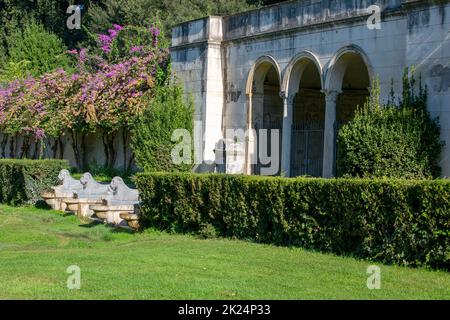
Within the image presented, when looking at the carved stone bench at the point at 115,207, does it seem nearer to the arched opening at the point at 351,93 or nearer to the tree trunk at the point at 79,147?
the arched opening at the point at 351,93

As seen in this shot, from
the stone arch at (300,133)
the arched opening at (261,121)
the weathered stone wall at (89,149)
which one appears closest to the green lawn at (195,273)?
the stone arch at (300,133)

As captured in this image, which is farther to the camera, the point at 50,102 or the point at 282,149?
the point at 50,102

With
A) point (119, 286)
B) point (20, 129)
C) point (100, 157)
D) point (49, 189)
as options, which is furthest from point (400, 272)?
point (20, 129)

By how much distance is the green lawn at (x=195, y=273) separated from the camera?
8.86 metres

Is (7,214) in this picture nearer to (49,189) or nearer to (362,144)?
(49,189)

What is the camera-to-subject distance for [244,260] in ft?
37.4

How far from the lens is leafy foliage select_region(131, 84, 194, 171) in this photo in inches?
842

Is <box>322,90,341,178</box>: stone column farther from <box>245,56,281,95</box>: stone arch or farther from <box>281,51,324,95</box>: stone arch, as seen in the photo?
<box>245,56,281,95</box>: stone arch

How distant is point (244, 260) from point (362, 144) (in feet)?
16.7

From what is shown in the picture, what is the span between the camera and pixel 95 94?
26.5 meters

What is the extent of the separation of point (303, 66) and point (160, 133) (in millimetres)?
4738

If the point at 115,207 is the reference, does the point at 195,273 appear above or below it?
below

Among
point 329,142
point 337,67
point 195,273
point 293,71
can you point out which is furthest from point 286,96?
point 195,273

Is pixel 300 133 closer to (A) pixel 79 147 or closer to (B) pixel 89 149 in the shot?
(B) pixel 89 149
